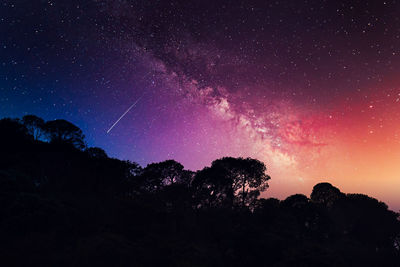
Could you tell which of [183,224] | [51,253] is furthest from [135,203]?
[51,253]

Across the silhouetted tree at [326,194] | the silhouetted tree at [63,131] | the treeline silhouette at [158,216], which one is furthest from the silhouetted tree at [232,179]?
the silhouetted tree at [63,131]

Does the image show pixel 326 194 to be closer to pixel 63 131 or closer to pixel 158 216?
pixel 158 216

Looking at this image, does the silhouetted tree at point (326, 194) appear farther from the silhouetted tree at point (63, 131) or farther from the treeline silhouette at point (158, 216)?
the silhouetted tree at point (63, 131)

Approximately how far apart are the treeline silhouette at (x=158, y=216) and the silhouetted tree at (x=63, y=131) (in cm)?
22

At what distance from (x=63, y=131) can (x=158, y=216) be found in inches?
1710

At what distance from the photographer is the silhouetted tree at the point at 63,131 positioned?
53.1m

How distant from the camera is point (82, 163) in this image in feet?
142

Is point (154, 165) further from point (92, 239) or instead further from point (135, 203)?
point (92, 239)

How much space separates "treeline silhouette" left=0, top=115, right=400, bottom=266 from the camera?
1484 centimetres

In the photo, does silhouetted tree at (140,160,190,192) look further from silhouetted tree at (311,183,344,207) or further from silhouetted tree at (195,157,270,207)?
silhouetted tree at (311,183,344,207)

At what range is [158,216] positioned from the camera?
78.2 ft

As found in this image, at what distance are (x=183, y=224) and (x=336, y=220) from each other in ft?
125

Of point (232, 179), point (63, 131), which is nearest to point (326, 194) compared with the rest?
point (232, 179)

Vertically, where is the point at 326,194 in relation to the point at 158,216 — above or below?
above
